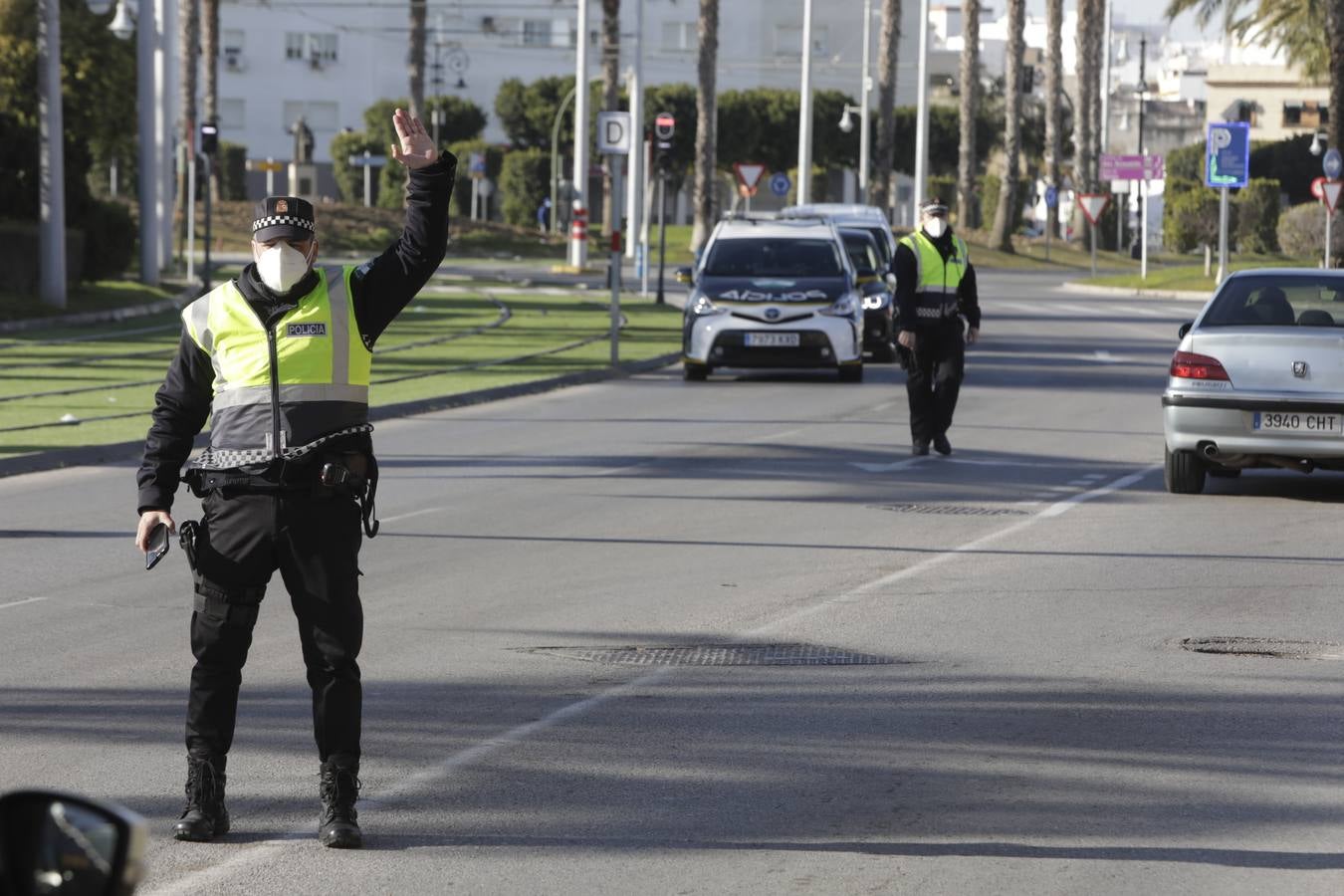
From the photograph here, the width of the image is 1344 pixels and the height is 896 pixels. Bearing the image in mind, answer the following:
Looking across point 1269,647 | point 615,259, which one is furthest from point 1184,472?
point 615,259

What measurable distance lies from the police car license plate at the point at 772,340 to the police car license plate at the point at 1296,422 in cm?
1111

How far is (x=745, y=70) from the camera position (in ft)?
373

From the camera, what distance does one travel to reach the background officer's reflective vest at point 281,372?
229 inches

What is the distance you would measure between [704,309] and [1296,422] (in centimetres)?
1176

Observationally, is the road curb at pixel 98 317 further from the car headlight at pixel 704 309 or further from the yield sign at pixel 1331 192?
the yield sign at pixel 1331 192

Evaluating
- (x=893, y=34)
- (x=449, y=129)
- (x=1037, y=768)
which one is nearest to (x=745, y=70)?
(x=449, y=129)

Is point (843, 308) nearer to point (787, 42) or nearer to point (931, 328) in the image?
point (931, 328)

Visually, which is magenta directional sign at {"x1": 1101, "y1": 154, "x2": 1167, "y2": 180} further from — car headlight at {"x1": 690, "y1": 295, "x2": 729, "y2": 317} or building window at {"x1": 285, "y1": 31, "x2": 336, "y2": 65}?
building window at {"x1": 285, "y1": 31, "x2": 336, "y2": 65}

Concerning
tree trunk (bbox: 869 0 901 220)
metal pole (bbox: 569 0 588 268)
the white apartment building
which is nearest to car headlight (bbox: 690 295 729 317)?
metal pole (bbox: 569 0 588 268)

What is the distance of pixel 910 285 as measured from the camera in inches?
659

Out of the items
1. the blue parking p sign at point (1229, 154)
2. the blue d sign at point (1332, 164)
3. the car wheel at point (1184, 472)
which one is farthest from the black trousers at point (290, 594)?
the blue parking p sign at point (1229, 154)

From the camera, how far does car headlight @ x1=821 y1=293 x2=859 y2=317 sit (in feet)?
81.8

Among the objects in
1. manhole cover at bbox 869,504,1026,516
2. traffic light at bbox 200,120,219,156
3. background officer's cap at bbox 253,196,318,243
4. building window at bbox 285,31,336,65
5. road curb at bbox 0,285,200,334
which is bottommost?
manhole cover at bbox 869,504,1026,516

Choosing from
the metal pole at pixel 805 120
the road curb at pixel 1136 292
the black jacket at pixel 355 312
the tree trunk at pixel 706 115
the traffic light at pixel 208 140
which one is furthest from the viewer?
the metal pole at pixel 805 120
